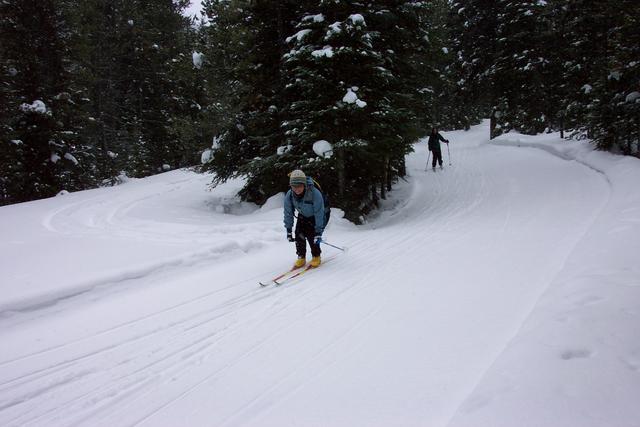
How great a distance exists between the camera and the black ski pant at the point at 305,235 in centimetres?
737

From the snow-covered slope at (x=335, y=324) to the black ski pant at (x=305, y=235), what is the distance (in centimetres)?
51

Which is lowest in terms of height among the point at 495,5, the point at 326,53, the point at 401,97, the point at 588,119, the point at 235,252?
the point at 235,252

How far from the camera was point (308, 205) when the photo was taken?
724cm

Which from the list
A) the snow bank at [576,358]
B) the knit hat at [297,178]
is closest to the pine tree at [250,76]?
the knit hat at [297,178]

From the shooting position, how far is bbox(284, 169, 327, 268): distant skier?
711 centimetres

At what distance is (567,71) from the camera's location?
20.6 m

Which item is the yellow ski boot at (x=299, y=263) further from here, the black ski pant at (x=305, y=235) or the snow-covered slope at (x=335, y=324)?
the snow-covered slope at (x=335, y=324)

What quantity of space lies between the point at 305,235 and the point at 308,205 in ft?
2.12

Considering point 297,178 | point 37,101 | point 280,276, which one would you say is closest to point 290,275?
point 280,276

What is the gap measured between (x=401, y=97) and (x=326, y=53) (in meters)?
3.03

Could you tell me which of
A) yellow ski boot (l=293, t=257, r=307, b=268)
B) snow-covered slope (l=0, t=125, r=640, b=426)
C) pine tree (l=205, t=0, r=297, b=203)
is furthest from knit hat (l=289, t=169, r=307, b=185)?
pine tree (l=205, t=0, r=297, b=203)

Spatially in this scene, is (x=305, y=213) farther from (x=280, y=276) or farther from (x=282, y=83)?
Result: (x=282, y=83)

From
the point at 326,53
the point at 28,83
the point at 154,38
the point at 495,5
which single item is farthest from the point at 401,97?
the point at 154,38

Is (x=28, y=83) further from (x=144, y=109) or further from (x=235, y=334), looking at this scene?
(x=235, y=334)
